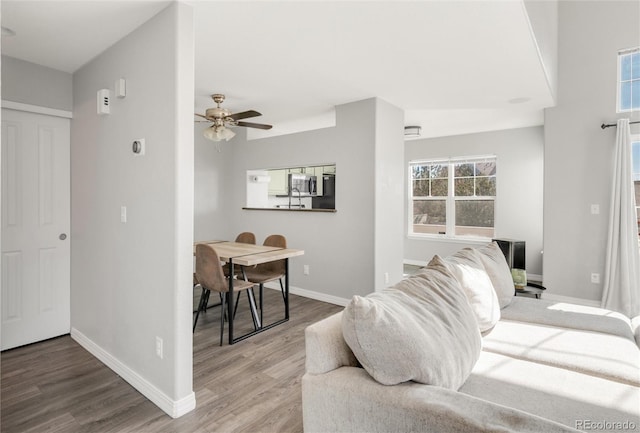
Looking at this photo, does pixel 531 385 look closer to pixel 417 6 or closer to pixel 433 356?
pixel 433 356

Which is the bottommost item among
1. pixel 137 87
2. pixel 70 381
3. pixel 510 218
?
pixel 70 381

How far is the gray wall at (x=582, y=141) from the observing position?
4145mm

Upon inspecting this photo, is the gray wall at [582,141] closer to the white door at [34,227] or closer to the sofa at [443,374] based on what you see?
the sofa at [443,374]

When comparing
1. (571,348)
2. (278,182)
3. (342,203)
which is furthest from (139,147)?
(278,182)

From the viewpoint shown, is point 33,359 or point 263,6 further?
point 33,359

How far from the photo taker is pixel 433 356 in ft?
4.15

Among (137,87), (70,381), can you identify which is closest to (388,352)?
(137,87)

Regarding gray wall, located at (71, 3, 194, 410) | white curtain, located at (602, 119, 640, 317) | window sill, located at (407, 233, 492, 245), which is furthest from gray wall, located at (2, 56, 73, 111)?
window sill, located at (407, 233, 492, 245)

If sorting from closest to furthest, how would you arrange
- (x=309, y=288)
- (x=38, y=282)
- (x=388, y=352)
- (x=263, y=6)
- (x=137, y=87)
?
(x=388, y=352) → (x=263, y=6) → (x=137, y=87) → (x=38, y=282) → (x=309, y=288)

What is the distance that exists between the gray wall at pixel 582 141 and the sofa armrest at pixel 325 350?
4.17m

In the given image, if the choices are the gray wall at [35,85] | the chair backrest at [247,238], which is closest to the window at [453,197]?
the chair backrest at [247,238]

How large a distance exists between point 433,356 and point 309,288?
11.4ft

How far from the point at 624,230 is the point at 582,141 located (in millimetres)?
1110

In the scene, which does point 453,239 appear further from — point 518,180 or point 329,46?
point 329,46
